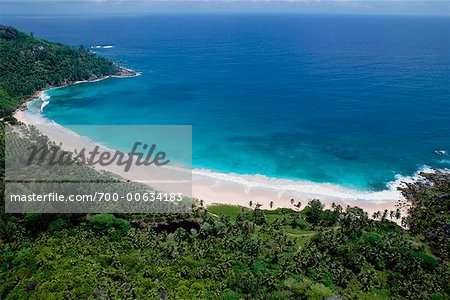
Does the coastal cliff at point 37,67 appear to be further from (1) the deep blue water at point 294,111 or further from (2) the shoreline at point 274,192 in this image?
(2) the shoreline at point 274,192

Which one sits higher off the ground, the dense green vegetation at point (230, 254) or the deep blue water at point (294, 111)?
the deep blue water at point (294, 111)

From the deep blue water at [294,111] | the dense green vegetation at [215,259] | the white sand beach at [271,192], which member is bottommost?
the dense green vegetation at [215,259]

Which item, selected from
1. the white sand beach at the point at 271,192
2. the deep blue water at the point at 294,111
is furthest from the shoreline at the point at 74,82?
the white sand beach at the point at 271,192

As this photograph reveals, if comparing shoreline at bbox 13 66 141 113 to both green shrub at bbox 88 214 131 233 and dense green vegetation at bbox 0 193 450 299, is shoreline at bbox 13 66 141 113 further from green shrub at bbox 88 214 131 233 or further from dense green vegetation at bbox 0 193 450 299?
dense green vegetation at bbox 0 193 450 299

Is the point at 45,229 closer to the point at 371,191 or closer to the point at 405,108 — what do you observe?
the point at 371,191

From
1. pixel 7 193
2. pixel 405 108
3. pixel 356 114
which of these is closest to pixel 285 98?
pixel 356 114

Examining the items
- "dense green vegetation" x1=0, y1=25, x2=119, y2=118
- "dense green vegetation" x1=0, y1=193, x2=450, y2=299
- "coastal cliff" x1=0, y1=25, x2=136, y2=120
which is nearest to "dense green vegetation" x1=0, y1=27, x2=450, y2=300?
"dense green vegetation" x1=0, y1=193, x2=450, y2=299

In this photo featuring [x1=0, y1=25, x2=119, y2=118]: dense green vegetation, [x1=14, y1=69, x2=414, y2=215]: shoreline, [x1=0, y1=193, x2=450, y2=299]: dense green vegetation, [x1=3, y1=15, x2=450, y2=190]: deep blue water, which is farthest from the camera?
[x1=0, y1=25, x2=119, y2=118]: dense green vegetation
